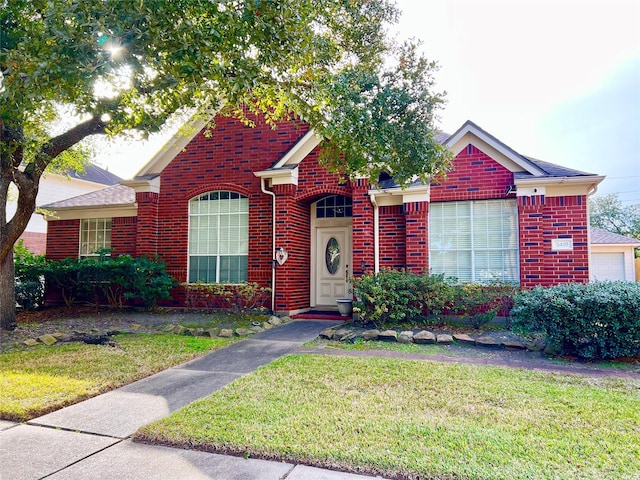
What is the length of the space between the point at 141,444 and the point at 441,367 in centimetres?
403

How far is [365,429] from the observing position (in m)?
3.83

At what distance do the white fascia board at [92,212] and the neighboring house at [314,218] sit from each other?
0.14 feet

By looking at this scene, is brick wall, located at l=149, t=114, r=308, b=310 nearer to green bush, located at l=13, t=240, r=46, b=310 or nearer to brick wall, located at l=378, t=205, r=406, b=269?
brick wall, located at l=378, t=205, r=406, b=269

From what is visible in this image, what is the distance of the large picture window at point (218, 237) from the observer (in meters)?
12.0

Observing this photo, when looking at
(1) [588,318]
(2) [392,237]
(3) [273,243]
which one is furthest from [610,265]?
(3) [273,243]

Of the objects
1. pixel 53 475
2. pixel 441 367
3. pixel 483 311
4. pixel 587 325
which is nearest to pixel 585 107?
pixel 483 311

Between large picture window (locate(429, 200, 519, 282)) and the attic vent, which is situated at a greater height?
the attic vent

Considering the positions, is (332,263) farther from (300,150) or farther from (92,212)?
(92,212)

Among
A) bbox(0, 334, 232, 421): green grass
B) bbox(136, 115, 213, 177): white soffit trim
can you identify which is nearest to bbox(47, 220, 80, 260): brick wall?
bbox(136, 115, 213, 177): white soffit trim

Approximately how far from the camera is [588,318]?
631cm

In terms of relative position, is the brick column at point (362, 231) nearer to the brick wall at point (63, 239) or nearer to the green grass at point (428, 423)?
the green grass at point (428, 423)

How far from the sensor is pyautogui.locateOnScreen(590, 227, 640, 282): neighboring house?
19969 mm

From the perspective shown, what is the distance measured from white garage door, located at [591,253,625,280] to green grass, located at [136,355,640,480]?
18.2m

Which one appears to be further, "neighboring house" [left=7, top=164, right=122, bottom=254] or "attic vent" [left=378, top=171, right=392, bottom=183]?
"neighboring house" [left=7, top=164, right=122, bottom=254]
